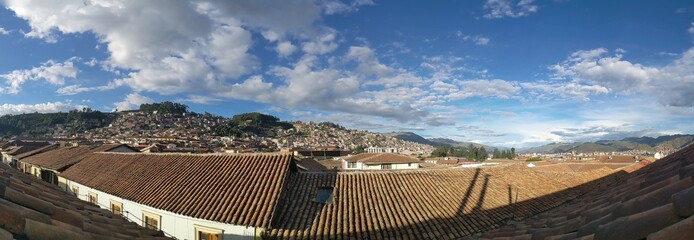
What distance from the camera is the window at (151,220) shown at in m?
14.8

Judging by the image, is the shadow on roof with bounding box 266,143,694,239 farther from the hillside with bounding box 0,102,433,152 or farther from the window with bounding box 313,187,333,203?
the hillside with bounding box 0,102,433,152

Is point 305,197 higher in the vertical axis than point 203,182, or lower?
lower

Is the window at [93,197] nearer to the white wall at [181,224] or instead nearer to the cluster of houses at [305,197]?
the cluster of houses at [305,197]

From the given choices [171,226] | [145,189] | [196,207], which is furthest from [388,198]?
[145,189]

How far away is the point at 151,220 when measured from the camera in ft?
50.0

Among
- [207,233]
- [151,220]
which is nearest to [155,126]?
[151,220]

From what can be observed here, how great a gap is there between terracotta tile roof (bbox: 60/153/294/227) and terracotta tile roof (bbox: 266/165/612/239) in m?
0.88

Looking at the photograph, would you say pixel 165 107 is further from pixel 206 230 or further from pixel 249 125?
pixel 206 230

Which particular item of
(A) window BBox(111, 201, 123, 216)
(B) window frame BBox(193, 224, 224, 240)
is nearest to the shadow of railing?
(B) window frame BBox(193, 224, 224, 240)

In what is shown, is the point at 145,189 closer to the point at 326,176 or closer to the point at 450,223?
the point at 326,176

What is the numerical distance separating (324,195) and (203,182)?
5.19 m

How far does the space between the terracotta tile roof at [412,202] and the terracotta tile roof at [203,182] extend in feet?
2.88

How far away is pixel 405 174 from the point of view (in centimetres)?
1894

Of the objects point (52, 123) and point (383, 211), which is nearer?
point (383, 211)
